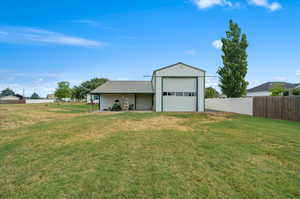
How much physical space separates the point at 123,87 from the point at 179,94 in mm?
7969

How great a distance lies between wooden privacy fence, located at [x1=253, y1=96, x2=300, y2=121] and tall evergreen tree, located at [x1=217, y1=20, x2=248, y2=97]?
4902 millimetres

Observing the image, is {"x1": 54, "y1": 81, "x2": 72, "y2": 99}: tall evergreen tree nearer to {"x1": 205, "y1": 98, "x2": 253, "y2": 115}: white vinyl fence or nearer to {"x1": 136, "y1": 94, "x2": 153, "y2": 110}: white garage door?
{"x1": 136, "y1": 94, "x2": 153, "y2": 110}: white garage door

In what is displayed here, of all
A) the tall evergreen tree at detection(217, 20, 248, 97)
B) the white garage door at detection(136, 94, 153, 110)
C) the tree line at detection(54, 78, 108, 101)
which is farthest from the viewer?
the tree line at detection(54, 78, 108, 101)

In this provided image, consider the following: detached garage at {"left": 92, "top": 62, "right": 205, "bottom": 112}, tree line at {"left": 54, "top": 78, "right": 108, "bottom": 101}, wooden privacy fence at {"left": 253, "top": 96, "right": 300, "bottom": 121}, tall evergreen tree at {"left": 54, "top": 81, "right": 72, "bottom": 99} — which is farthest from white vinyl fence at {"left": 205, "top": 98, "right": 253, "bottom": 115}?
tall evergreen tree at {"left": 54, "top": 81, "right": 72, "bottom": 99}

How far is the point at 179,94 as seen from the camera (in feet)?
55.8

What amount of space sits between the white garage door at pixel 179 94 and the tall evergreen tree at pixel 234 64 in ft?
14.1

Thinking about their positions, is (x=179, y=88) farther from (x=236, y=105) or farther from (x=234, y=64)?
(x=234, y=64)

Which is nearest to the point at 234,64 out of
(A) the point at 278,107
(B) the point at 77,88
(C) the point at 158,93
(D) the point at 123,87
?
(A) the point at 278,107

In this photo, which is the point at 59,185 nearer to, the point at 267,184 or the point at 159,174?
the point at 159,174

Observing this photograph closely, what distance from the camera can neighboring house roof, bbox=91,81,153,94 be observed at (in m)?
18.6

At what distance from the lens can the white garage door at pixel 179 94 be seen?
55.5ft

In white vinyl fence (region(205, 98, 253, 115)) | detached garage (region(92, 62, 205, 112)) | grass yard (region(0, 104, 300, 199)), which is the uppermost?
detached garage (region(92, 62, 205, 112))

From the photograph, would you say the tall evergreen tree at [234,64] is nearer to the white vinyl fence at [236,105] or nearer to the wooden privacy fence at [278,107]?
the white vinyl fence at [236,105]

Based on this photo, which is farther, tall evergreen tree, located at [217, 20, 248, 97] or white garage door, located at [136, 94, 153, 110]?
white garage door, located at [136, 94, 153, 110]
